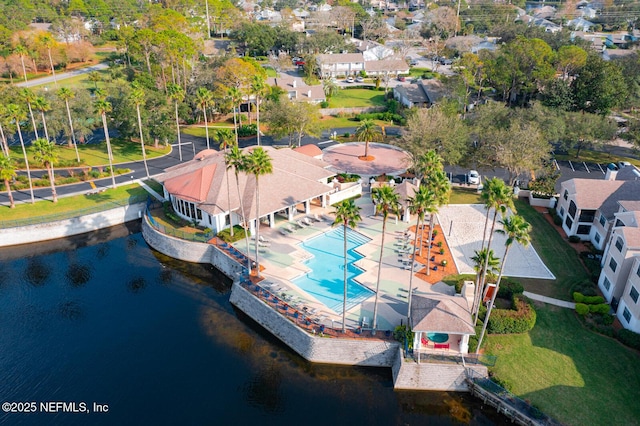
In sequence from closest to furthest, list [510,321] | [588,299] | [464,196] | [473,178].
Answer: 1. [510,321]
2. [588,299]
3. [464,196]
4. [473,178]

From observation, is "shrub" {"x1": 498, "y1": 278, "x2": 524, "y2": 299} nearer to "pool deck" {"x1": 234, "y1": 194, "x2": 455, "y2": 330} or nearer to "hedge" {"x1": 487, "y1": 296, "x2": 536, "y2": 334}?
"hedge" {"x1": 487, "y1": 296, "x2": 536, "y2": 334}

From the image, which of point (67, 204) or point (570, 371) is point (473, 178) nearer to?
point (570, 371)

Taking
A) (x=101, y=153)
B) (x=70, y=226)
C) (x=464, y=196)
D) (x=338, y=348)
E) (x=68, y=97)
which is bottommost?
(x=338, y=348)

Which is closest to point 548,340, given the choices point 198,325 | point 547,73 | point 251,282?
point 251,282

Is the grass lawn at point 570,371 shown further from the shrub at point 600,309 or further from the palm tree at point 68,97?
the palm tree at point 68,97

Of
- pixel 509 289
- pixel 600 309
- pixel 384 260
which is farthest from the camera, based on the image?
pixel 384 260

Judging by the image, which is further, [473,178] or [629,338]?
[473,178]

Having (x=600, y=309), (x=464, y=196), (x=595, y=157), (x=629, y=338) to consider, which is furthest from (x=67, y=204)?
(x=595, y=157)
